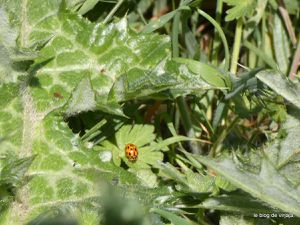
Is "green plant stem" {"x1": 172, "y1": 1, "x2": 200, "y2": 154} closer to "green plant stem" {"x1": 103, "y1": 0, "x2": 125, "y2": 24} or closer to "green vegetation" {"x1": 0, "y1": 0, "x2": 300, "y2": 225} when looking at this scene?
"green vegetation" {"x1": 0, "y1": 0, "x2": 300, "y2": 225}

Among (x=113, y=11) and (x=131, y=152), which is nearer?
(x=131, y=152)

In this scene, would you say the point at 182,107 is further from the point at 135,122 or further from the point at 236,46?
the point at 236,46

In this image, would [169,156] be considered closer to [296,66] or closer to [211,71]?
[211,71]

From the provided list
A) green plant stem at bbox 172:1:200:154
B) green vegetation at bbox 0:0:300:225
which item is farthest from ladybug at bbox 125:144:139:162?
green plant stem at bbox 172:1:200:154

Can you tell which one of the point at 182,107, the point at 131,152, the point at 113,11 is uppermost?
the point at 113,11

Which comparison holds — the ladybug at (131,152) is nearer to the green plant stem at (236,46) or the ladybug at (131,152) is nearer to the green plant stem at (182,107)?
the green plant stem at (182,107)

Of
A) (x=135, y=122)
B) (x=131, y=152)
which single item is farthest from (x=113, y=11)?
(x=131, y=152)

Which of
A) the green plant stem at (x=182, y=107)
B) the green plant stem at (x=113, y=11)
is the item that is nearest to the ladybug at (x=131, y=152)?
the green plant stem at (x=182, y=107)

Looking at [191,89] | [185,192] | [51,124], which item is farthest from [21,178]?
[191,89]

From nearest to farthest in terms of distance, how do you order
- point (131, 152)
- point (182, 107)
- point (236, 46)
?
1. point (131, 152)
2. point (182, 107)
3. point (236, 46)
